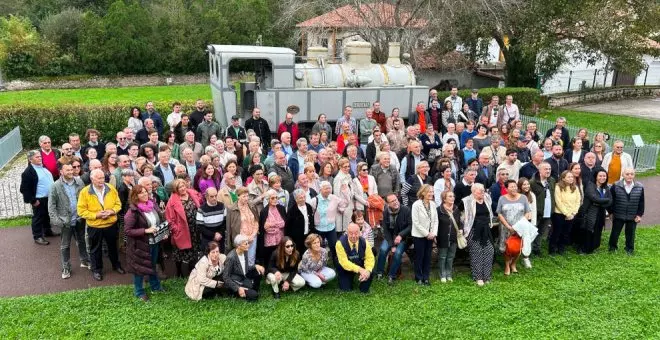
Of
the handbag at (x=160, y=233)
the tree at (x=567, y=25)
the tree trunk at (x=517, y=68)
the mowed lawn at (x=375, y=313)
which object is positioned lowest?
the mowed lawn at (x=375, y=313)

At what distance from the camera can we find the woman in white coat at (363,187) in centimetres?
766

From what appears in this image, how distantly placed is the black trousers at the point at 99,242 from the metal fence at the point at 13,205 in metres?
3.59

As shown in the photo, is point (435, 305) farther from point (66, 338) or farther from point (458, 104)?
point (458, 104)

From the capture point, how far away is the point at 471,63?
2714 centimetres

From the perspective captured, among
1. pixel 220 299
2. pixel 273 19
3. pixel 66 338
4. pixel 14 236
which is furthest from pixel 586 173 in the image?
pixel 273 19

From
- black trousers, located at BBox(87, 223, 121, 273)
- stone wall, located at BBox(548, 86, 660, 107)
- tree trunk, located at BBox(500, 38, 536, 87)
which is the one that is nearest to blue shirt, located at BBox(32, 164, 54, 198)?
black trousers, located at BBox(87, 223, 121, 273)

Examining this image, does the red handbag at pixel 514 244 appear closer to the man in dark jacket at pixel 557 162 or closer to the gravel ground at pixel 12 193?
the man in dark jacket at pixel 557 162

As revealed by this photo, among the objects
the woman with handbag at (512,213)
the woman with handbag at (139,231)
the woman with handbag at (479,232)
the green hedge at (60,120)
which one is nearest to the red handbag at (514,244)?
the woman with handbag at (512,213)

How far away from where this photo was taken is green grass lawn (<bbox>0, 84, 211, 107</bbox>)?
2877cm

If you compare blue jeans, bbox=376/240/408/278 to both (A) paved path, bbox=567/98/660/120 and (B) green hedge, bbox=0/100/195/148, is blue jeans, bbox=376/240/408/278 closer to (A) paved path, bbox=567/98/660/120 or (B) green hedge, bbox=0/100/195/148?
(B) green hedge, bbox=0/100/195/148

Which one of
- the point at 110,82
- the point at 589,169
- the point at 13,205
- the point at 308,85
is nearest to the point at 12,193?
the point at 13,205

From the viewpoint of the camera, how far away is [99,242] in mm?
7328

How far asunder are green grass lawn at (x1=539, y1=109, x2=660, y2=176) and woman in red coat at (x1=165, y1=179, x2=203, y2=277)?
16.5 m

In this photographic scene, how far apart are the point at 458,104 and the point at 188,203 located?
882 cm
